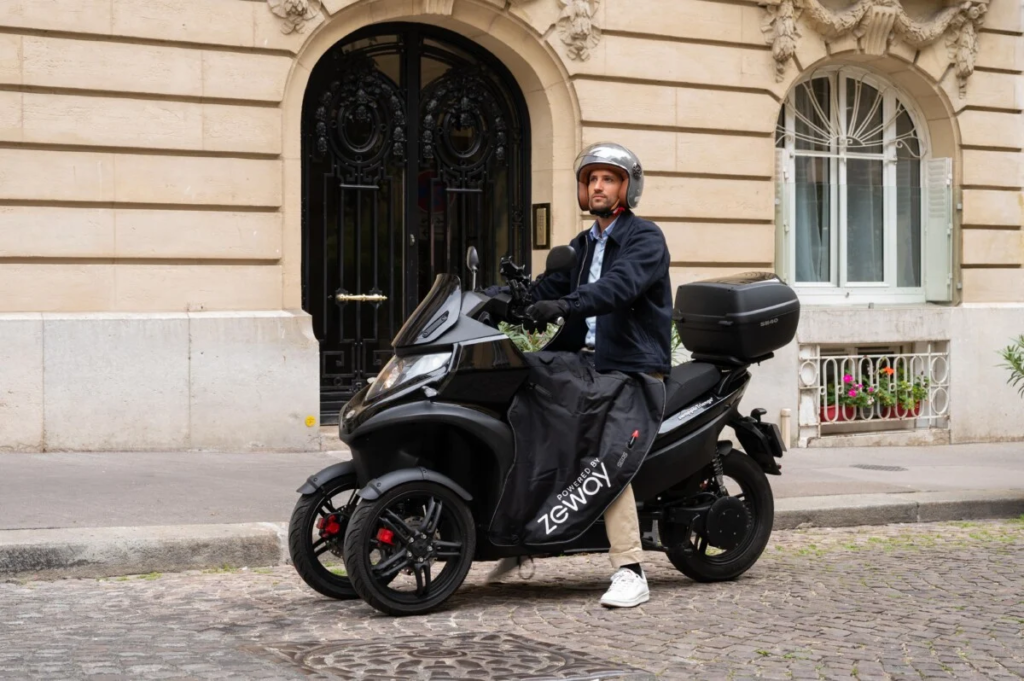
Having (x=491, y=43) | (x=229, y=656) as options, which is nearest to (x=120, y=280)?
(x=491, y=43)

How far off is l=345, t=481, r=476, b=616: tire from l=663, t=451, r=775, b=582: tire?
3.55ft

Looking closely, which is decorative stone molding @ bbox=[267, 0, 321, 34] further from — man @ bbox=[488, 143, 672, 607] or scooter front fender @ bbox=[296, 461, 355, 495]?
scooter front fender @ bbox=[296, 461, 355, 495]

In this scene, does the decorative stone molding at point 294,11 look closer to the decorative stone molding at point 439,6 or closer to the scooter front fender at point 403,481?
the decorative stone molding at point 439,6

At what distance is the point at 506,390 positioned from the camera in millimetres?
5617

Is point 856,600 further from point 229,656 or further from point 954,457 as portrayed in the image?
point 954,457

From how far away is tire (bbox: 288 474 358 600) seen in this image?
5.65 m

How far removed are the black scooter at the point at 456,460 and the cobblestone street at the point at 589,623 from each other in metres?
0.19

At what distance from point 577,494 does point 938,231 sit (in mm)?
9043

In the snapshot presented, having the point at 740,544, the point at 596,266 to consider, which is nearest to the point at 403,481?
the point at 596,266

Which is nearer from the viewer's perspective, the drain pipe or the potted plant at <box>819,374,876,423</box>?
the drain pipe

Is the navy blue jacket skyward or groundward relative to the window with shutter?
groundward

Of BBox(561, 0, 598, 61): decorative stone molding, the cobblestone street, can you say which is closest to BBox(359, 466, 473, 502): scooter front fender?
the cobblestone street

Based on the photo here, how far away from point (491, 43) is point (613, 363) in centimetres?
633

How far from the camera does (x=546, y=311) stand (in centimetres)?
545
